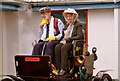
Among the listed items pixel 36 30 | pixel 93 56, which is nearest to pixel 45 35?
pixel 36 30

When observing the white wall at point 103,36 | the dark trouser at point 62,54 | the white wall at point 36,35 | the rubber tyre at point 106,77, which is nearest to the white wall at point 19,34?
the white wall at point 36,35

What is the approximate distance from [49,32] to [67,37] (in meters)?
0.13

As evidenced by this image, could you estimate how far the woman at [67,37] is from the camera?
2221 millimetres

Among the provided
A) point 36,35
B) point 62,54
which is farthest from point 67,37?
point 36,35

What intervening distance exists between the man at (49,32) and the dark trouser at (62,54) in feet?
0.12

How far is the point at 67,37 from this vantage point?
2271 mm

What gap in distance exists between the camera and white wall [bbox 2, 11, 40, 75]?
2.16 meters

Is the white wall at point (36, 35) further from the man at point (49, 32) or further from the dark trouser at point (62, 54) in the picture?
the dark trouser at point (62, 54)

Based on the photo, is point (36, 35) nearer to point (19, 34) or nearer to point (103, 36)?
point (19, 34)

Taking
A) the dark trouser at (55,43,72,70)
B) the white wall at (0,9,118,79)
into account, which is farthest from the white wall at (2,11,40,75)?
the dark trouser at (55,43,72,70)

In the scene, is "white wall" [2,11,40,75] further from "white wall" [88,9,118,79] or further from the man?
"white wall" [88,9,118,79]

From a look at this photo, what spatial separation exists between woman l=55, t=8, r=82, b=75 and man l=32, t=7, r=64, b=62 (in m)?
0.04

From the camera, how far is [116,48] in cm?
244

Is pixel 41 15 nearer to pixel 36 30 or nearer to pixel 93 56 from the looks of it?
pixel 36 30
